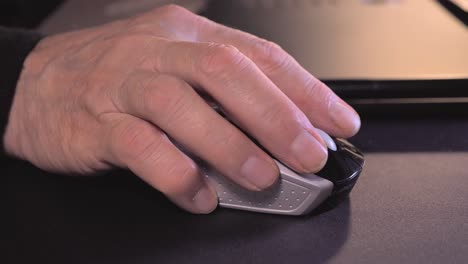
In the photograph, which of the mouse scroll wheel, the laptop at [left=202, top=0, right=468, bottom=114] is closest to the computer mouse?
the mouse scroll wheel

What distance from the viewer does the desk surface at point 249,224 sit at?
0.41 meters

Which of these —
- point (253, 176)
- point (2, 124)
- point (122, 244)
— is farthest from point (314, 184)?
point (2, 124)

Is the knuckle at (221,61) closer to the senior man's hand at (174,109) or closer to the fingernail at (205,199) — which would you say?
the senior man's hand at (174,109)

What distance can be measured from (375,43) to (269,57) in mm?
→ 233

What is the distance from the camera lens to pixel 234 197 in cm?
46

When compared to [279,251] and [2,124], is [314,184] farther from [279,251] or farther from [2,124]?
[2,124]

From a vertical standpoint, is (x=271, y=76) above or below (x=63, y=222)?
above

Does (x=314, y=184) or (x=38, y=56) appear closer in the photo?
(x=314, y=184)

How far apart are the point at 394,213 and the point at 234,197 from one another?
0.46 feet

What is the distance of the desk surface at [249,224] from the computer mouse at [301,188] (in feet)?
Result: 0.04

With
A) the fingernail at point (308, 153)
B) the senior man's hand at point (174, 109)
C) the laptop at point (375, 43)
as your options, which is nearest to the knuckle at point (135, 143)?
the senior man's hand at point (174, 109)

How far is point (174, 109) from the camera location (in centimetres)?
44

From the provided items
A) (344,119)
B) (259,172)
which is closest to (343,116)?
(344,119)

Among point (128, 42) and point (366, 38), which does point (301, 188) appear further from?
point (366, 38)
